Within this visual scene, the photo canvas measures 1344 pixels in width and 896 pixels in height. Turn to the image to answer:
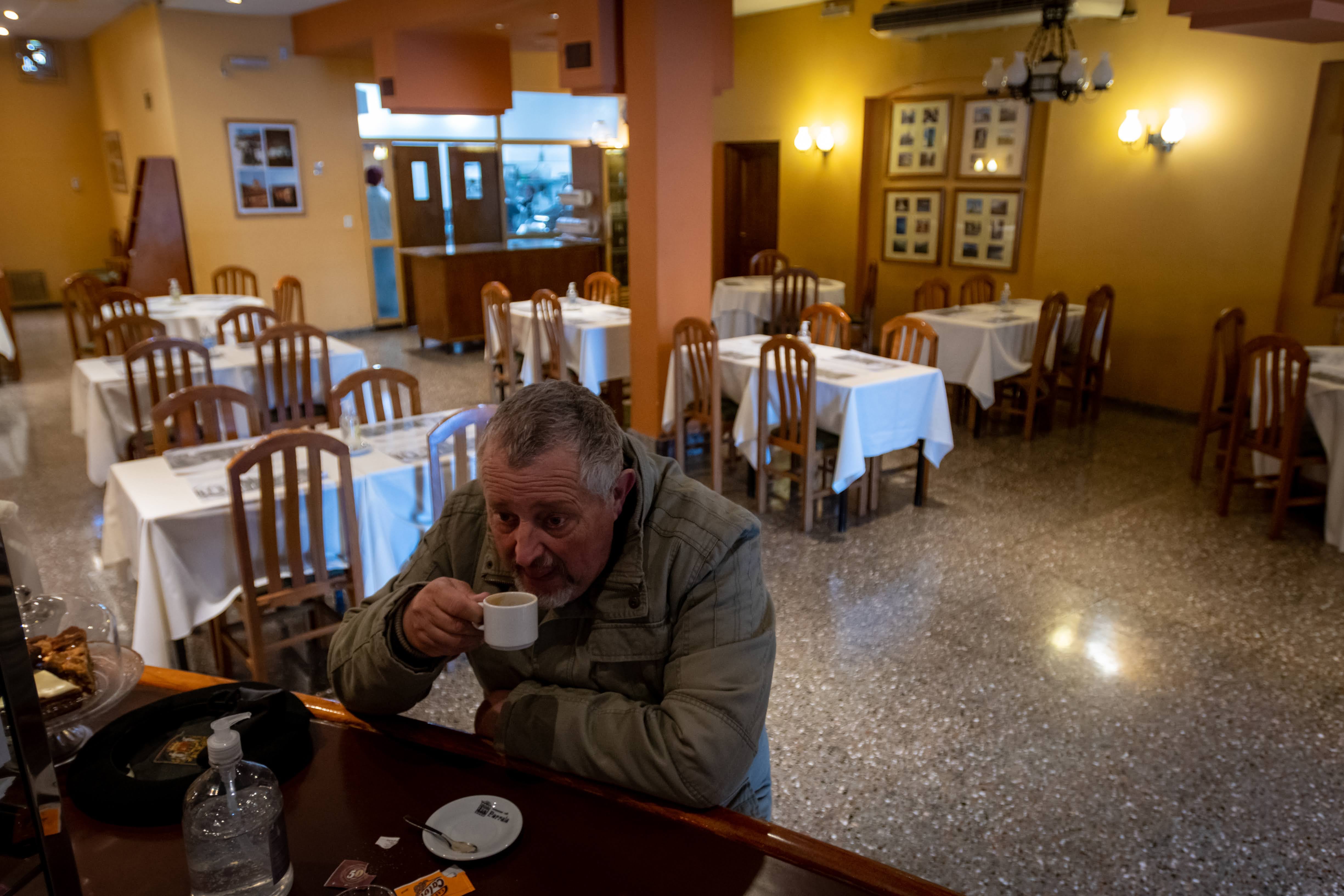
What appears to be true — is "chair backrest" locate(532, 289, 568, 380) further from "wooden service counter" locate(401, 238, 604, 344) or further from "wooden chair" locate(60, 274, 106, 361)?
"wooden chair" locate(60, 274, 106, 361)

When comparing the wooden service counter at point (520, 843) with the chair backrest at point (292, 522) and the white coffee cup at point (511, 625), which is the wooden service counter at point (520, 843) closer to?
the white coffee cup at point (511, 625)

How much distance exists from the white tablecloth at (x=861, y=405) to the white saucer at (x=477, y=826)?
3.26 meters

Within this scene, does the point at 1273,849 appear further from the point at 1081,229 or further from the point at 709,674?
the point at 1081,229

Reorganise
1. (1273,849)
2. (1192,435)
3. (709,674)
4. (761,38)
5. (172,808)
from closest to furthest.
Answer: (172,808), (709,674), (1273,849), (1192,435), (761,38)

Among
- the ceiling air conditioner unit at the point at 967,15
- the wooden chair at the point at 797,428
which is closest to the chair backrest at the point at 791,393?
the wooden chair at the point at 797,428

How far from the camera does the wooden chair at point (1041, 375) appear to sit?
584 centimetres

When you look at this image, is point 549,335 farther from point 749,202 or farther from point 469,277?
point 749,202

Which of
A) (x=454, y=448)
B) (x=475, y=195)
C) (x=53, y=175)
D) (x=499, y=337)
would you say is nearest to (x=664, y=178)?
(x=499, y=337)

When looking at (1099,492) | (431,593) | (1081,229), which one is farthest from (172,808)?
(1081,229)

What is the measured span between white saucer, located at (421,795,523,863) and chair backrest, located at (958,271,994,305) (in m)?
6.68

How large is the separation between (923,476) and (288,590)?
325cm

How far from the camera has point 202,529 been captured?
2.69 meters

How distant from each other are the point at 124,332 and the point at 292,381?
4.43ft

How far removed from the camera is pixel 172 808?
117 cm
